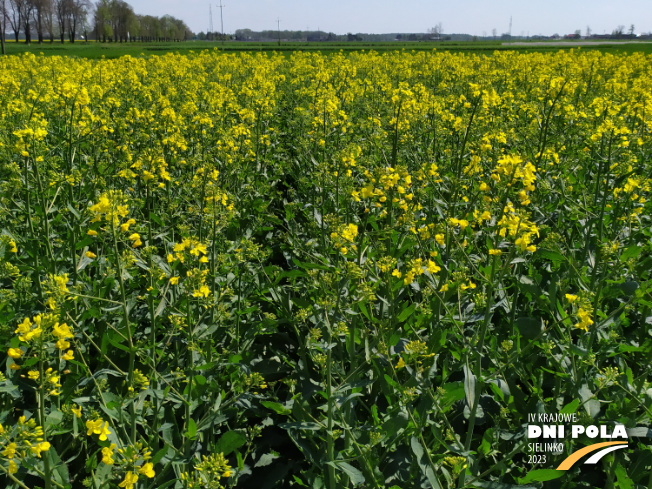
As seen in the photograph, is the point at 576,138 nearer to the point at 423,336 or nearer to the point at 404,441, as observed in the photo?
the point at 423,336

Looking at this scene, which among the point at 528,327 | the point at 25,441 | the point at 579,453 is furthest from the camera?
the point at 528,327

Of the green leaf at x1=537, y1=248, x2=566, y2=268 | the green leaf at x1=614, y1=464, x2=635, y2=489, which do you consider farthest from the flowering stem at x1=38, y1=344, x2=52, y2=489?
the green leaf at x1=537, y1=248, x2=566, y2=268

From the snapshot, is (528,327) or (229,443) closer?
(229,443)

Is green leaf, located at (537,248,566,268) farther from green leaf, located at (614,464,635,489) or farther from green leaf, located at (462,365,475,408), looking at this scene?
green leaf, located at (614,464,635,489)

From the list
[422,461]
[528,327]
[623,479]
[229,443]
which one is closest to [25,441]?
[229,443]

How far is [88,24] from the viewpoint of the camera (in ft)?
376

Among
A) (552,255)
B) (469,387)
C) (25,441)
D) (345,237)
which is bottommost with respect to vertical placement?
(469,387)

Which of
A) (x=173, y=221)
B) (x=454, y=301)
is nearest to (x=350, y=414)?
(x=454, y=301)

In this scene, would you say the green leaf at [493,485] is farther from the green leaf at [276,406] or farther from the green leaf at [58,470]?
the green leaf at [58,470]

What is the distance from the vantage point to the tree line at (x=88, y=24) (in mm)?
79450

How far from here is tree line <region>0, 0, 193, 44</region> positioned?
261 ft

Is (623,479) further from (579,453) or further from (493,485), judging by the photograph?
(493,485)

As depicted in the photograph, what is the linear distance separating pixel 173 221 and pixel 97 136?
1.40 m


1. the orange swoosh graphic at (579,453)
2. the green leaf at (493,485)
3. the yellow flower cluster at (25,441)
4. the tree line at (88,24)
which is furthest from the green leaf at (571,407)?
the tree line at (88,24)
